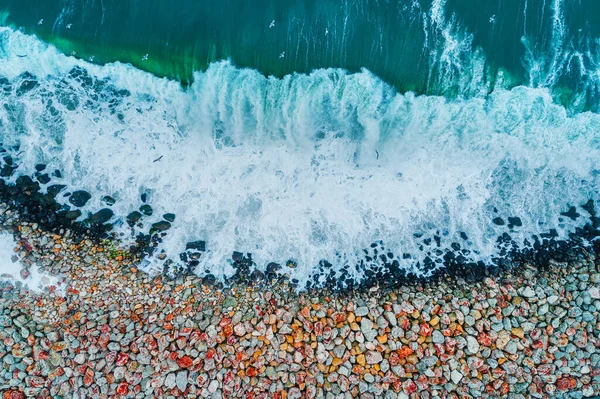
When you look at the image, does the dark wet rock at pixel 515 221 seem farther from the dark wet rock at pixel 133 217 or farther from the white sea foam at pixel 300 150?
the dark wet rock at pixel 133 217

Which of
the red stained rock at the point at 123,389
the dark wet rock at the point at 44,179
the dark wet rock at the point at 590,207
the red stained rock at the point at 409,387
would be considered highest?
the dark wet rock at the point at 590,207

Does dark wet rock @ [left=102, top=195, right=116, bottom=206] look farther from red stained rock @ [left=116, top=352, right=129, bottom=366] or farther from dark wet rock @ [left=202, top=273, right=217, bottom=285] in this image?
red stained rock @ [left=116, top=352, right=129, bottom=366]

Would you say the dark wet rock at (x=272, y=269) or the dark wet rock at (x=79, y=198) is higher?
the dark wet rock at (x=79, y=198)

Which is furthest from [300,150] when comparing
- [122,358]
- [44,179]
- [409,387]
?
[44,179]

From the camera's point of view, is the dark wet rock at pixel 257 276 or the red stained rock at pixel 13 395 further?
the dark wet rock at pixel 257 276

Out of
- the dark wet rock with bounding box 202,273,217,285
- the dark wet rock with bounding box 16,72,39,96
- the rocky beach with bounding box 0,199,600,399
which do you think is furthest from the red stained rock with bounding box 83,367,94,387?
the dark wet rock with bounding box 16,72,39,96

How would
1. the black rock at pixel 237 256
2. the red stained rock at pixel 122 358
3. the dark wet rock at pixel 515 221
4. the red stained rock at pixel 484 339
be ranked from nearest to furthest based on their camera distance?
the red stained rock at pixel 122 358 → the red stained rock at pixel 484 339 → the black rock at pixel 237 256 → the dark wet rock at pixel 515 221

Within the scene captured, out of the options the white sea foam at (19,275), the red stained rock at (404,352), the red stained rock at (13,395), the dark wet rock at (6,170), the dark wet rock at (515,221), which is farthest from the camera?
the dark wet rock at (6,170)

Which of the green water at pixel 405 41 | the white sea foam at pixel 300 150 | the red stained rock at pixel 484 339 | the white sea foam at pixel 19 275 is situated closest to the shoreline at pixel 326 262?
the white sea foam at pixel 300 150

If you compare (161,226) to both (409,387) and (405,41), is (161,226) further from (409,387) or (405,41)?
(405,41)
